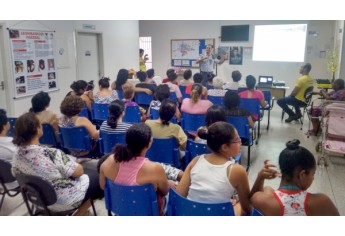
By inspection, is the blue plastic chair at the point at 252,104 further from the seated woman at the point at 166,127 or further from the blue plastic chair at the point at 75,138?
the blue plastic chair at the point at 75,138

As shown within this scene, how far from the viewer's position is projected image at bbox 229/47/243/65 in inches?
377

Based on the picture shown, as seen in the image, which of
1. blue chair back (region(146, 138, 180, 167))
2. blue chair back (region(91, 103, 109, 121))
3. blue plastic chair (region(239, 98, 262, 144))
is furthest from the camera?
blue plastic chair (region(239, 98, 262, 144))

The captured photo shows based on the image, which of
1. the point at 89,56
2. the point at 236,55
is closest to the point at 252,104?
the point at 89,56

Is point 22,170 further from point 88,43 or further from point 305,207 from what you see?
point 88,43

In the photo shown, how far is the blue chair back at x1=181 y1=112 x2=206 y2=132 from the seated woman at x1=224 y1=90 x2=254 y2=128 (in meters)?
0.33

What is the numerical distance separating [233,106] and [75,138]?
186 cm

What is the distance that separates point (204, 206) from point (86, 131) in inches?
75.7

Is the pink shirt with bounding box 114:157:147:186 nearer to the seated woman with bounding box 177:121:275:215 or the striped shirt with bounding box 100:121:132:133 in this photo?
the seated woman with bounding box 177:121:275:215

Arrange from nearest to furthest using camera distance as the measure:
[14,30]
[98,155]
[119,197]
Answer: [119,197], [98,155], [14,30]

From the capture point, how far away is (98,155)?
137 inches

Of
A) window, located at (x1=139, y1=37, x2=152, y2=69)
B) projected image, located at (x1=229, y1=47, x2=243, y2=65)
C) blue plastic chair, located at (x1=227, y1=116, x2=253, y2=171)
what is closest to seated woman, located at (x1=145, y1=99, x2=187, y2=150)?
blue plastic chair, located at (x1=227, y1=116, x2=253, y2=171)

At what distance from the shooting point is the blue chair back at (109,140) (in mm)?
3052

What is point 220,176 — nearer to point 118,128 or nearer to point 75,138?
point 118,128

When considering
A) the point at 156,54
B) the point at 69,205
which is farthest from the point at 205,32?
the point at 69,205
